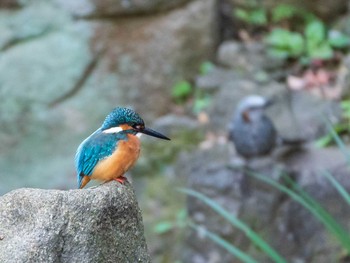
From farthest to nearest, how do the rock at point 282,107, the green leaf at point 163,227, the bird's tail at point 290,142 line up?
1. the rock at point 282,107
2. the green leaf at point 163,227
3. the bird's tail at point 290,142

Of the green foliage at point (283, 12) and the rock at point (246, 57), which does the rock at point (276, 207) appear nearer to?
the rock at point (246, 57)

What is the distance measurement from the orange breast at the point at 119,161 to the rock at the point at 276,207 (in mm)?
3159

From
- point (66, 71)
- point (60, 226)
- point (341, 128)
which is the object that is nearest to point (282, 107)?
point (341, 128)

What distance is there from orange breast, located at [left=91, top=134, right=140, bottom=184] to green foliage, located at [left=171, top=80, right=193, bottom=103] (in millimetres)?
5059

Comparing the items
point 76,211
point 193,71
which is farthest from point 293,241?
point 76,211

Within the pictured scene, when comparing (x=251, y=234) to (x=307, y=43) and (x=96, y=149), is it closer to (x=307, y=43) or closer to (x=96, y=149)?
(x=96, y=149)

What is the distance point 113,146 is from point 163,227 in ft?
12.8

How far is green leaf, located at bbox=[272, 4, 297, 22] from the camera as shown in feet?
24.2

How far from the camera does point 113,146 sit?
7.17ft

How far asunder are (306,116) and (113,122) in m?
4.26

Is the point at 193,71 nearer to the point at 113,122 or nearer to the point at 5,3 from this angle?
the point at 5,3

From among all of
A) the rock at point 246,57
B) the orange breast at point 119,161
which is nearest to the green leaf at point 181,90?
the rock at point 246,57

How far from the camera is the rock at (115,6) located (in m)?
7.10

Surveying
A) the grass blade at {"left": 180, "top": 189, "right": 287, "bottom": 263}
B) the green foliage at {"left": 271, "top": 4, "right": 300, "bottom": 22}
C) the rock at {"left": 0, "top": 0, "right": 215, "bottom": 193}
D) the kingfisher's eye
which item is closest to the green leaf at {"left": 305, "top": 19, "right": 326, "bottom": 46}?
the green foliage at {"left": 271, "top": 4, "right": 300, "bottom": 22}
